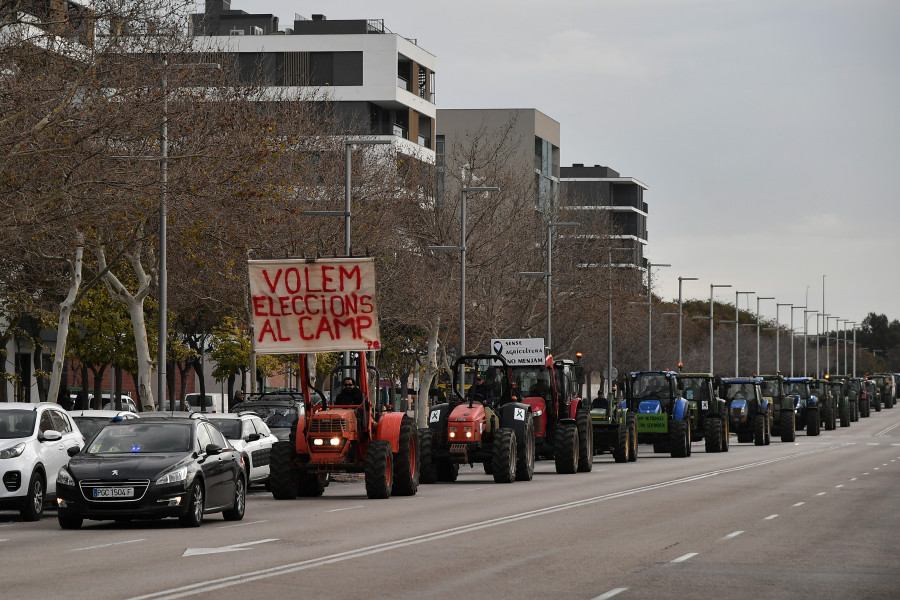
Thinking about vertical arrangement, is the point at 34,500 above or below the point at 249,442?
below

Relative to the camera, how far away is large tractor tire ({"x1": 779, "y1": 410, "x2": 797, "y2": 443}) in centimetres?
5969

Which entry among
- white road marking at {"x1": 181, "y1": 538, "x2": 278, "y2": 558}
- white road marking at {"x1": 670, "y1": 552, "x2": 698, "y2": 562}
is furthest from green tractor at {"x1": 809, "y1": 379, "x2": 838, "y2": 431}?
white road marking at {"x1": 181, "y1": 538, "x2": 278, "y2": 558}

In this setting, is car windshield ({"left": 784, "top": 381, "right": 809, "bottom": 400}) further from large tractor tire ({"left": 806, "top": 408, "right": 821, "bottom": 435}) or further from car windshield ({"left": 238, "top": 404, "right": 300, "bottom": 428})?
car windshield ({"left": 238, "top": 404, "right": 300, "bottom": 428})

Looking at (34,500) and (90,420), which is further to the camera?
(90,420)

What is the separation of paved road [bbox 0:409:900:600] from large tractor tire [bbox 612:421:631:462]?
11.9 meters

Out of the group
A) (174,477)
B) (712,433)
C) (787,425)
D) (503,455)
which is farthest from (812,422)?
(174,477)

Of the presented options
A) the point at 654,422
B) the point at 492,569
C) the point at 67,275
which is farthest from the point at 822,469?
the point at 492,569

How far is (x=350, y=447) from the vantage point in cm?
2600

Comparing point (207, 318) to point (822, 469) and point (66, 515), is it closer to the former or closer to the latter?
point (822, 469)

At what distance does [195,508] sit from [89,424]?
25.3 ft

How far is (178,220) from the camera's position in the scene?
35.1 meters

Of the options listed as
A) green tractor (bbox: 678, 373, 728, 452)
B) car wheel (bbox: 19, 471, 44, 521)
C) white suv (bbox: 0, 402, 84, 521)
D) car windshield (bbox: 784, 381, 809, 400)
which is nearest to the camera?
white suv (bbox: 0, 402, 84, 521)

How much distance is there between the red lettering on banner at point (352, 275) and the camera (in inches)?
997

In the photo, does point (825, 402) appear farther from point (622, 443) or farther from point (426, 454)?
point (426, 454)
